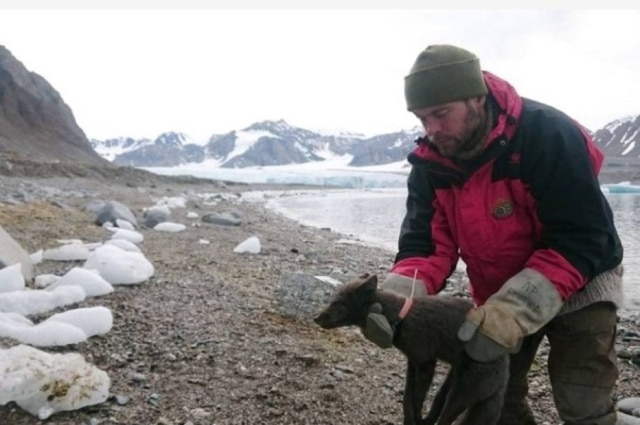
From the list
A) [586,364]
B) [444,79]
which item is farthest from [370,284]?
[586,364]

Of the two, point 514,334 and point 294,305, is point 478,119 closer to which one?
point 514,334

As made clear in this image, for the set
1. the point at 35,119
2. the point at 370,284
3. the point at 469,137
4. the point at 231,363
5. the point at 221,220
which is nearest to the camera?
the point at 469,137

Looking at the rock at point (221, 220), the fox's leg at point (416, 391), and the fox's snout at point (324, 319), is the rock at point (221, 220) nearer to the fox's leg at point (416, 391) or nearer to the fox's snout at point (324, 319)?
the fox's snout at point (324, 319)

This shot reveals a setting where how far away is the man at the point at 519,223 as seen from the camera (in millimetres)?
2326

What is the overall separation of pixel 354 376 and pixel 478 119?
1909mm

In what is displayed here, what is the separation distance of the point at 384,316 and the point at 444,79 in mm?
991

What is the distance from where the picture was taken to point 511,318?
2.30 meters

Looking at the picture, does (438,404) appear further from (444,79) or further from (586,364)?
(444,79)

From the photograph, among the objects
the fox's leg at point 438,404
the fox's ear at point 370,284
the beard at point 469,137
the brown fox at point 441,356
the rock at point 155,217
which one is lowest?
the rock at point 155,217

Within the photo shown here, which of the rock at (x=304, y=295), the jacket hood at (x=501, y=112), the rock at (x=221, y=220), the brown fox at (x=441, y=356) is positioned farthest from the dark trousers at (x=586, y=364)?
the rock at (x=221, y=220)

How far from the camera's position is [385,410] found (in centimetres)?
324

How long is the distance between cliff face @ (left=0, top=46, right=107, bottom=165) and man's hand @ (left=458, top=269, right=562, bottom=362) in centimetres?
5506

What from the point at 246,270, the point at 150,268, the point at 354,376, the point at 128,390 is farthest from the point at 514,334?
the point at 246,270

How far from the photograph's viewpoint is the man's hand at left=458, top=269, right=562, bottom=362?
2.29 m
